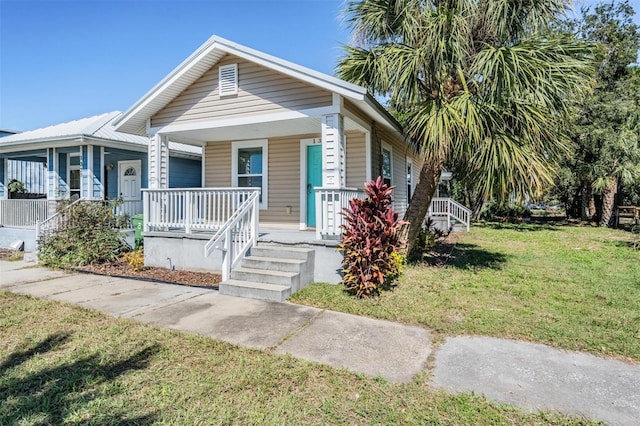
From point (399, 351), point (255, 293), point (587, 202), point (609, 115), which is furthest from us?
point (587, 202)

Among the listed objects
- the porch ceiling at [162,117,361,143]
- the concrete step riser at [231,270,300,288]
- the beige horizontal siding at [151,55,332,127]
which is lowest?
the concrete step riser at [231,270,300,288]

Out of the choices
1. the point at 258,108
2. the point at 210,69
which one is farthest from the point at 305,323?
the point at 210,69

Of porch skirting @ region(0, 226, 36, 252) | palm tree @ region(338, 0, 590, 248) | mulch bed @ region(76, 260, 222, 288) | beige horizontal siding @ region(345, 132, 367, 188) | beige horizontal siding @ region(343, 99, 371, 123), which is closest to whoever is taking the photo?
palm tree @ region(338, 0, 590, 248)

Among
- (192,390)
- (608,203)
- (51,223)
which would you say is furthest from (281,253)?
(608,203)

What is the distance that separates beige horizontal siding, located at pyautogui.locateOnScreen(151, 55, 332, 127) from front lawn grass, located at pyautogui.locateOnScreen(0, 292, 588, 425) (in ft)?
16.9

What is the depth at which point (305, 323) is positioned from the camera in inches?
181

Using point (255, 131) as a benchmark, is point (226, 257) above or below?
below

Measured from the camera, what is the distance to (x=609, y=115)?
1705cm

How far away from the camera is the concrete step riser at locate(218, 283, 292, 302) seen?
5.57m

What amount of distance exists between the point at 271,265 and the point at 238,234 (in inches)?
44.5

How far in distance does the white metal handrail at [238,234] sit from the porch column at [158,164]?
9.73 feet

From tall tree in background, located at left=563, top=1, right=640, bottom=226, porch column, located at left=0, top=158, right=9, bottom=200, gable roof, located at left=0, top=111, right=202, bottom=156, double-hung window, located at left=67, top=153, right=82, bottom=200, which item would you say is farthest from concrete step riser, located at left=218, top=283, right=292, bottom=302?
tall tree in background, located at left=563, top=1, right=640, bottom=226

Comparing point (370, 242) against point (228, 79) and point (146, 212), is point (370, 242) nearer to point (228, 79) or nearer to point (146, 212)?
point (228, 79)

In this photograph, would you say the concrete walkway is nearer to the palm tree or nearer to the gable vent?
the palm tree
